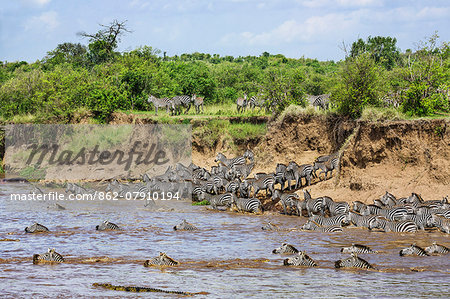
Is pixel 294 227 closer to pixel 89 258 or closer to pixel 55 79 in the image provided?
pixel 89 258

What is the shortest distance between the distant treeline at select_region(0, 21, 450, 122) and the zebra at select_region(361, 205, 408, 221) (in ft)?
18.9

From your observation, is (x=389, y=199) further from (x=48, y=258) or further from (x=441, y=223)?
(x=48, y=258)

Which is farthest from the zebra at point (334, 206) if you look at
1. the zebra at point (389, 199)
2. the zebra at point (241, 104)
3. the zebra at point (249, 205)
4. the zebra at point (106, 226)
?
the zebra at point (241, 104)

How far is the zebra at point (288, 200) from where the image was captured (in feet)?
65.9

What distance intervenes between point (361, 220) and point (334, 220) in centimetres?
81

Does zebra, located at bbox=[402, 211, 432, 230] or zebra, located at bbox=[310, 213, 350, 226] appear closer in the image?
zebra, located at bbox=[402, 211, 432, 230]

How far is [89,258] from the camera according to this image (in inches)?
551

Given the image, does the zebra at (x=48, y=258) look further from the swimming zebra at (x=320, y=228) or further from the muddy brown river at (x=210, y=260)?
the swimming zebra at (x=320, y=228)

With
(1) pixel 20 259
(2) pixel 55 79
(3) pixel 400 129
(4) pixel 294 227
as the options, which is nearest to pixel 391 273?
(4) pixel 294 227

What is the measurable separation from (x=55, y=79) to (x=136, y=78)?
698 cm

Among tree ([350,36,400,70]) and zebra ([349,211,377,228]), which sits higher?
tree ([350,36,400,70])

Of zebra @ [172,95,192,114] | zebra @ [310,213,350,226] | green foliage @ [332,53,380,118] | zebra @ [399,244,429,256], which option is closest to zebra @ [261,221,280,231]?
zebra @ [310,213,350,226]

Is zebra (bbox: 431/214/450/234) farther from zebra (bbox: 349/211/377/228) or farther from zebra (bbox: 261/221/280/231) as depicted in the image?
zebra (bbox: 261/221/280/231)

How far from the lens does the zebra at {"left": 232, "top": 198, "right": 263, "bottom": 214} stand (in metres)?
21.0
